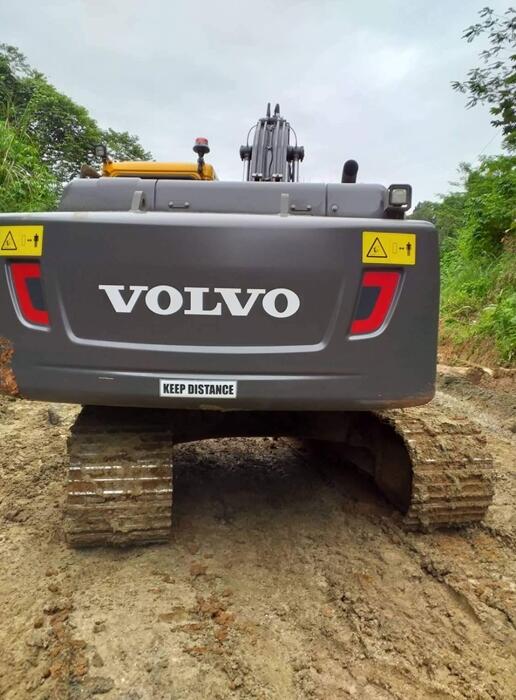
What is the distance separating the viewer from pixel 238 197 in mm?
2277

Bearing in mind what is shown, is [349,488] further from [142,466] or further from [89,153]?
[89,153]

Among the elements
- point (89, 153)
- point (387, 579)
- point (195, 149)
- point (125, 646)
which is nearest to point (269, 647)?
point (125, 646)

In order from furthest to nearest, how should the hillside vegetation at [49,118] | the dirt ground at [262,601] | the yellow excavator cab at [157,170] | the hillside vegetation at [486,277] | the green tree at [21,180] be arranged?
the hillside vegetation at [49,118]
the green tree at [21,180]
the hillside vegetation at [486,277]
the yellow excavator cab at [157,170]
the dirt ground at [262,601]

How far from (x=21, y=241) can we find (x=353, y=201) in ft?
4.12

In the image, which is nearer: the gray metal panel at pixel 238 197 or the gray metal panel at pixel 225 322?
the gray metal panel at pixel 225 322

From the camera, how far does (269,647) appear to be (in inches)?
Answer: 71.1

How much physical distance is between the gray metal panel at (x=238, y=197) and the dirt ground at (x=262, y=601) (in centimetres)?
141

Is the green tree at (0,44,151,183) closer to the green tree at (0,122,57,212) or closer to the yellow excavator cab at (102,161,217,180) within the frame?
the green tree at (0,122,57,212)

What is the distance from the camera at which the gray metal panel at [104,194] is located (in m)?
2.29

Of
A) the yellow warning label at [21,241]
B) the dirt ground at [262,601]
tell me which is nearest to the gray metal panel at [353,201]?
the yellow warning label at [21,241]

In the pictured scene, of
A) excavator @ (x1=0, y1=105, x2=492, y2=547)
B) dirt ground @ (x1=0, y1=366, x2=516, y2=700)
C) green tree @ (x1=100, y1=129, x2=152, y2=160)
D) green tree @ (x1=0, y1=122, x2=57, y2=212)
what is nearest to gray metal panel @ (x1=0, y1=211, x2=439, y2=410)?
excavator @ (x1=0, y1=105, x2=492, y2=547)

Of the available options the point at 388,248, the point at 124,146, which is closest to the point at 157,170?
the point at 388,248

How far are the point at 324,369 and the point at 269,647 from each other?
0.90 metres

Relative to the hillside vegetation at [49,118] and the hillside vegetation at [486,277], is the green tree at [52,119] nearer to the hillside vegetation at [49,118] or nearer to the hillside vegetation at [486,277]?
the hillside vegetation at [49,118]
